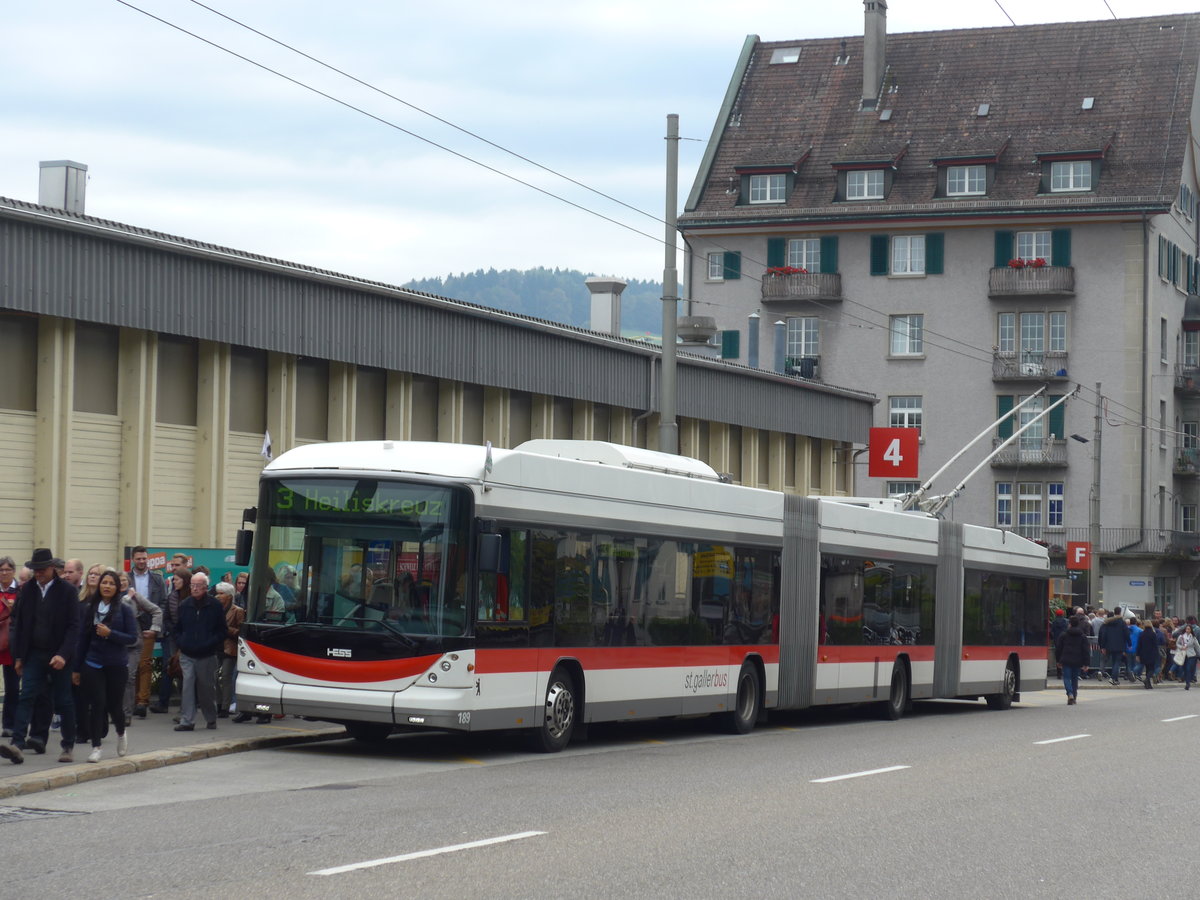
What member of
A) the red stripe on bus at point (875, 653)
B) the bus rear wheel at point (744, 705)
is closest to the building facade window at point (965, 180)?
the red stripe on bus at point (875, 653)

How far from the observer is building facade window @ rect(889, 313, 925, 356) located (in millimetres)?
69188

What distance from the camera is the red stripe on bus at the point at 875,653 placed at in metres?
24.0

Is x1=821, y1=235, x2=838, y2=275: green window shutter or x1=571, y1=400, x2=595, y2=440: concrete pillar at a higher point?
x1=821, y1=235, x2=838, y2=275: green window shutter

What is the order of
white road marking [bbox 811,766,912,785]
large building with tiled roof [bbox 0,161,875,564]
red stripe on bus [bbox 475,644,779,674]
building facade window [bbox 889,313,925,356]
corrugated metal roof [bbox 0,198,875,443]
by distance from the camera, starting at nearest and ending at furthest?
white road marking [bbox 811,766,912,785], red stripe on bus [bbox 475,644,779,674], corrugated metal roof [bbox 0,198,875,443], large building with tiled roof [bbox 0,161,875,564], building facade window [bbox 889,313,925,356]

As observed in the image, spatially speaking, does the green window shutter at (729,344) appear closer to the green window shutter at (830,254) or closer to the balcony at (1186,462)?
the green window shutter at (830,254)

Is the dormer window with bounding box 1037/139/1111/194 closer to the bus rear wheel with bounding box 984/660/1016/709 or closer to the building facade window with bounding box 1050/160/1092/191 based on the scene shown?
the building facade window with bounding box 1050/160/1092/191

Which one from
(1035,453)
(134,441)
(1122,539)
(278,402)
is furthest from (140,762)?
(1035,453)

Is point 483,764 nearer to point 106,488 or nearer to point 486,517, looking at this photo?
point 486,517

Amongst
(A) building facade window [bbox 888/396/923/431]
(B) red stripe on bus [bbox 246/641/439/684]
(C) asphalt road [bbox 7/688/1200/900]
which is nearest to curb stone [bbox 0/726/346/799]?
(C) asphalt road [bbox 7/688/1200/900]

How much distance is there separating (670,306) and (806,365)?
134ft

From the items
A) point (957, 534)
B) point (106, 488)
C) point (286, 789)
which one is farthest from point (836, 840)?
point (957, 534)

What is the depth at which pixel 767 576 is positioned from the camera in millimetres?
22297

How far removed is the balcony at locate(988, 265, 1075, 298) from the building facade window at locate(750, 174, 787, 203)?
8508 millimetres

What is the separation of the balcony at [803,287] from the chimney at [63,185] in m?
46.8
